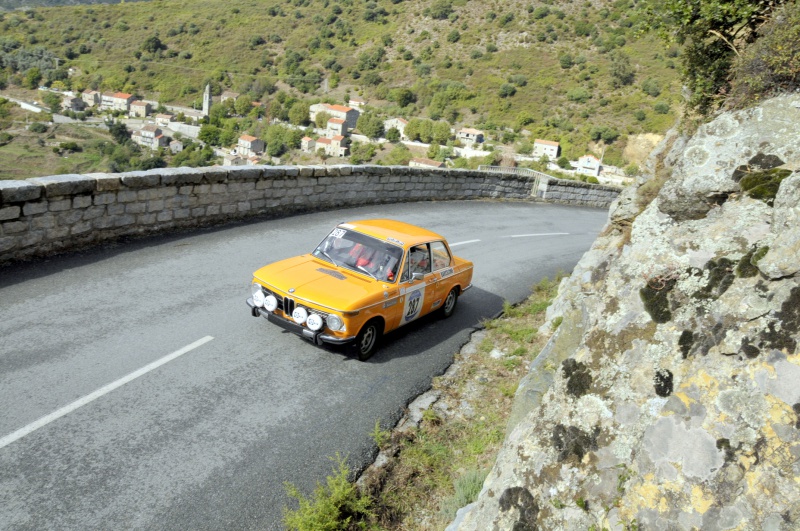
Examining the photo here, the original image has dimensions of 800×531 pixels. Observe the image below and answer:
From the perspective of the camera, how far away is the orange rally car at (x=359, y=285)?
6.79 meters

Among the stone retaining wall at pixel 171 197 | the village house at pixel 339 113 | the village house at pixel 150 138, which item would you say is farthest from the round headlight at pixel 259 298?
the village house at pixel 339 113

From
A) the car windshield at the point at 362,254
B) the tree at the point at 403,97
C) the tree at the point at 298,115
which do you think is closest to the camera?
the car windshield at the point at 362,254

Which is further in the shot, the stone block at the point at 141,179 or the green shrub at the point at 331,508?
the stone block at the point at 141,179

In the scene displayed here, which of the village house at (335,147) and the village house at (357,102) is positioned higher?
the village house at (357,102)

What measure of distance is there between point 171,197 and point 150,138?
4306 centimetres

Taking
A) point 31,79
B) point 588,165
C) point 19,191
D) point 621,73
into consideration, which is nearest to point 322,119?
point 588,165

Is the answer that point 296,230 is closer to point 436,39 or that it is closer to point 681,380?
point 681,380

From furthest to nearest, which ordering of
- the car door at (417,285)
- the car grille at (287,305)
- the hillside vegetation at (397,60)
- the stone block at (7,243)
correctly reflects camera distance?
the hillside vegetation at (397,60) < the stone block at (7,243) < the car door at (417,285) < the car grille at (287,305)

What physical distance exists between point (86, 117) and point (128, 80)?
40.5 meters

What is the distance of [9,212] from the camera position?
8.17 meters

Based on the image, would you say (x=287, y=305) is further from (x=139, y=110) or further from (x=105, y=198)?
(x=139, y=110)

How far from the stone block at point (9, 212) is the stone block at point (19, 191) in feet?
0.34

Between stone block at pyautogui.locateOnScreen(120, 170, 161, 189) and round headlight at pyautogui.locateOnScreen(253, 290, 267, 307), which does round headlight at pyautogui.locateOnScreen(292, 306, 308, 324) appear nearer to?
round headlight at pyautogui.locateOnScreen(253, 290, 267, 307)

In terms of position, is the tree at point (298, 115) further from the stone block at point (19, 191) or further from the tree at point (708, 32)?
the tree at point (708, 32)
